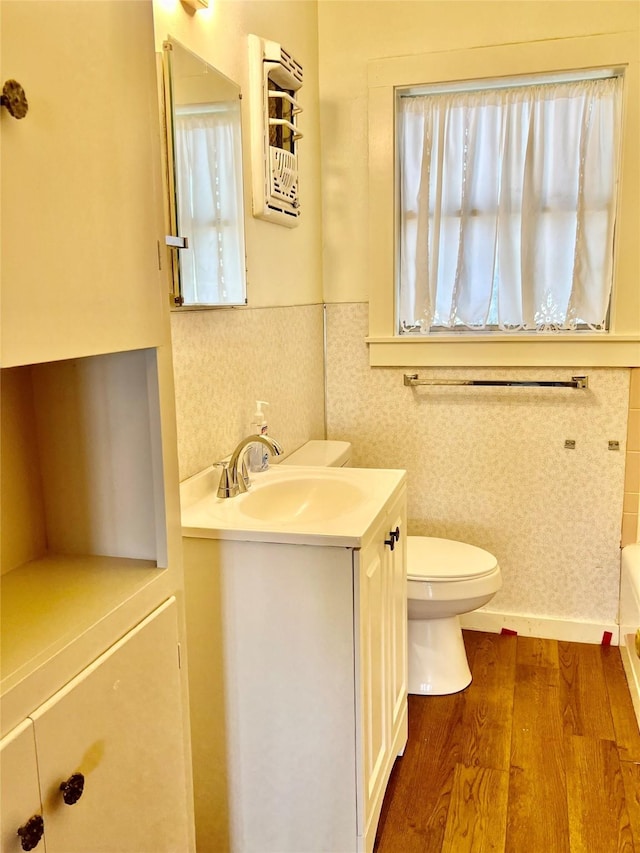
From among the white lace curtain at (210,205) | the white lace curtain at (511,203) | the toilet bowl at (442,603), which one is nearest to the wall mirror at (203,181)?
the white lace curtain at (210,205)

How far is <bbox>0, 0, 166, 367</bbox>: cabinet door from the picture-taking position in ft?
2.42

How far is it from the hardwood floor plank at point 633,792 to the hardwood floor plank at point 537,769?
17 cm

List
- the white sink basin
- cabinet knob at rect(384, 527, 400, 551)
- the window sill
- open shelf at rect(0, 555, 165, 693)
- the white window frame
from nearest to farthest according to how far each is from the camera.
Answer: open shelf at rect(0, 555, 165, 693) → the white sink basin → cabinet knob at rect(384, 527, 400, 551) → the white window frame → the window sill

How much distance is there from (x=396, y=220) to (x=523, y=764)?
6.54 feet

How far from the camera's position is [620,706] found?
2.44m

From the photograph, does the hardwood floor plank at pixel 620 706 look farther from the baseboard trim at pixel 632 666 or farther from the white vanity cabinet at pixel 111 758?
the white vanity cabinet at pixel 111 758

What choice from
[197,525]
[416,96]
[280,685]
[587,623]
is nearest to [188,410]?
[197,525]

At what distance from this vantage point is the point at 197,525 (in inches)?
62.1

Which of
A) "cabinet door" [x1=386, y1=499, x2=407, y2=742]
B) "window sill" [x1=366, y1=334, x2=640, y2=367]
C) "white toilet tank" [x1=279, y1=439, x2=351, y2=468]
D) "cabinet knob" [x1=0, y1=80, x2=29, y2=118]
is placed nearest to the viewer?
"cabinet knob" [x1=0, y1=80, x2=29, y2=118]

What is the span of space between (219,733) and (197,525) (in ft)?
1.60

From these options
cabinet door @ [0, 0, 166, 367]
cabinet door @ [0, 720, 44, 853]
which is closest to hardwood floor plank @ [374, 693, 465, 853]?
cabinet door @ [0, 720, 44, 853]

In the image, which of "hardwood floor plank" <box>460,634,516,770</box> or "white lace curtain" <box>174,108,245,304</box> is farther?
"hardwood floor plank" <box>460,634,516,770</box>

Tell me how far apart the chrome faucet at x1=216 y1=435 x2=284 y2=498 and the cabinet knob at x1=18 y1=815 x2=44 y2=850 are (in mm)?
1034

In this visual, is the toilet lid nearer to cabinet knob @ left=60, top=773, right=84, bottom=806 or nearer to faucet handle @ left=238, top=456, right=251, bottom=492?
faucet handle @ left=238, top=456, right=251, bottom=492
